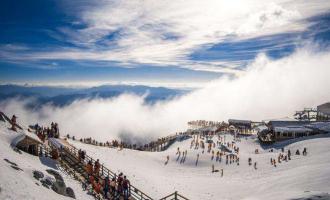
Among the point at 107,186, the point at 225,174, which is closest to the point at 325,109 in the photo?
the point at 225,174

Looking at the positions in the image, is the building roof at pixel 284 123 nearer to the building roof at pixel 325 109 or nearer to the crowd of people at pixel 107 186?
the building roof at pixel 325 109

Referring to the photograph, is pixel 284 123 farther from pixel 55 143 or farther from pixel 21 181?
pixel 21 181

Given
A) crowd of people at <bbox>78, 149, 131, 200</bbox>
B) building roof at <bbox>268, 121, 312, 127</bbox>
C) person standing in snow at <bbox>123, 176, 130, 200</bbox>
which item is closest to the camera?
person standing in snow at <bbox>123, 176, 130, 200</bbox>

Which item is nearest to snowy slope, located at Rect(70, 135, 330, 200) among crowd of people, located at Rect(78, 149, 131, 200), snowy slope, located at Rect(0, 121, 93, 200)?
crowd of people, located at Rect(78, 149, 131, 200)

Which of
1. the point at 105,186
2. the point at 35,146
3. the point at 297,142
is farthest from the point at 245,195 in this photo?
the point at 297,142

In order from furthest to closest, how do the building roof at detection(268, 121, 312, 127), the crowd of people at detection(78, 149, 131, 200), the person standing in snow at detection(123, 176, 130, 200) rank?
the building roof at detection(268, 121, 312, 127) < the crowd of people at detection(78, 149, 131, 200) < the person standing in snow at detection(123, 176, 130, 200)

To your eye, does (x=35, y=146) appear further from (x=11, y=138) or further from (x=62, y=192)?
(x=62, y=192)

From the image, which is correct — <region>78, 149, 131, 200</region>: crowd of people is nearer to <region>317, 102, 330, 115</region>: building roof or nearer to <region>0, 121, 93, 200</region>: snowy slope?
<region>0, 121, 93, 200</region>: snowy slope
